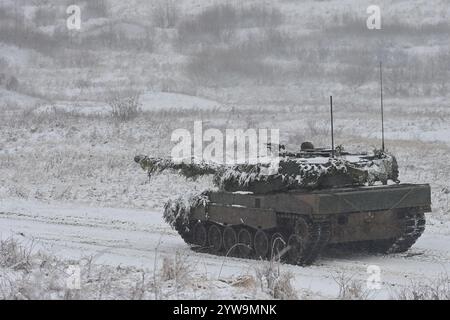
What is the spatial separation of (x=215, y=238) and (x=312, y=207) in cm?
274

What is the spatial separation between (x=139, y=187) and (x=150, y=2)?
41.9 metres

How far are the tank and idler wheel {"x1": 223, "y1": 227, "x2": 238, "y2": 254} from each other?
0.02 metres

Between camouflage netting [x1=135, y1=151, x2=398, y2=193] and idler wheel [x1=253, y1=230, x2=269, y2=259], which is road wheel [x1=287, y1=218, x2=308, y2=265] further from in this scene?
camouflage netting [x1=135, y1=151, x2=398, y2=193]

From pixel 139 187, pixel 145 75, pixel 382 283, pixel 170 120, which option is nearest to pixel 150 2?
pixel 145 75

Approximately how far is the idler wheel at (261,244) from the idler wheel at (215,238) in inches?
40.1

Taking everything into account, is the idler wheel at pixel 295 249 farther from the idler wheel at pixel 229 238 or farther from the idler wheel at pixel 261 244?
the idler wheel at pixel 229 238

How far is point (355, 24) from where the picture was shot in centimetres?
5503

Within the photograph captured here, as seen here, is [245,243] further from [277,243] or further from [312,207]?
[312,207]

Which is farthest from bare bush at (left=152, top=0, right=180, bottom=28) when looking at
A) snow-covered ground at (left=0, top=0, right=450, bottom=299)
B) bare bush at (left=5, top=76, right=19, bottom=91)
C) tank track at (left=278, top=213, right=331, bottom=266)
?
tank track at (left=278, top=213, right=331, bottom=266)

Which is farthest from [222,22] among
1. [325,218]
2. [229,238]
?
[325,218]

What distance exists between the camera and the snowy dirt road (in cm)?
1129

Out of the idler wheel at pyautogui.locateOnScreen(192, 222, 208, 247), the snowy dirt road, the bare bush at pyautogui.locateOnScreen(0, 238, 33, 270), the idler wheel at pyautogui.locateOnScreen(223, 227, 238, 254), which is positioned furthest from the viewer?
the idler wheel at pyautogui.locateOnScreen(192, 222, 208, 247)

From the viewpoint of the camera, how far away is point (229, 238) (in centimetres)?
1437

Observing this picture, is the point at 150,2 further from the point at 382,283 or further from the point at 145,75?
the point at 382,283
